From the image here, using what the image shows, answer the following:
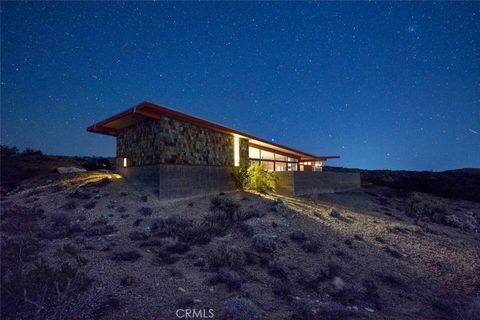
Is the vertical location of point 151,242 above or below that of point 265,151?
below

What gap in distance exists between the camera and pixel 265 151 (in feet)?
88.5

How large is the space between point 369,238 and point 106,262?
35.7ft

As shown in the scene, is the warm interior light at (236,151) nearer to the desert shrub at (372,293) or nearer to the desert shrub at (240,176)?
the desert shrub at (240,176)

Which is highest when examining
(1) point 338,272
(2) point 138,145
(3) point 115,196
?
(2) point 138,145

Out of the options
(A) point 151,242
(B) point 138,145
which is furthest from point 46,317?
(B) point 138,145

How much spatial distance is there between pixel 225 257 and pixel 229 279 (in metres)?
1.13

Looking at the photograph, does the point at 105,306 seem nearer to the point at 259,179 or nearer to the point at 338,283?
the point at 338,283

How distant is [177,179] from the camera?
15508mm

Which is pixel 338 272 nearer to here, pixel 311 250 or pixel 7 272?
pixel 311 250

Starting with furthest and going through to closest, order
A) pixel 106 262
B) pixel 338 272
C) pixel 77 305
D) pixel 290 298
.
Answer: pixel 338 272 → pixel 106 262 → pixel 290 298 → pixel 77 305

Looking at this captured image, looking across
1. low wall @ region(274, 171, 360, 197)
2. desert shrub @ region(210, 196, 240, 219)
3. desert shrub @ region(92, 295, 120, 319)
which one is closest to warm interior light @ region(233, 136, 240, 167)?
low wall @ region(274, 171, 360, 197)

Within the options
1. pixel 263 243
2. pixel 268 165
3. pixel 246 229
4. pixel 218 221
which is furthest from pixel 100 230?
pixel 268 165

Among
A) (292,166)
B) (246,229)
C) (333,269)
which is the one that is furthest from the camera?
(292,166)

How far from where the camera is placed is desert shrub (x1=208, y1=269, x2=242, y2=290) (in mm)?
6977
